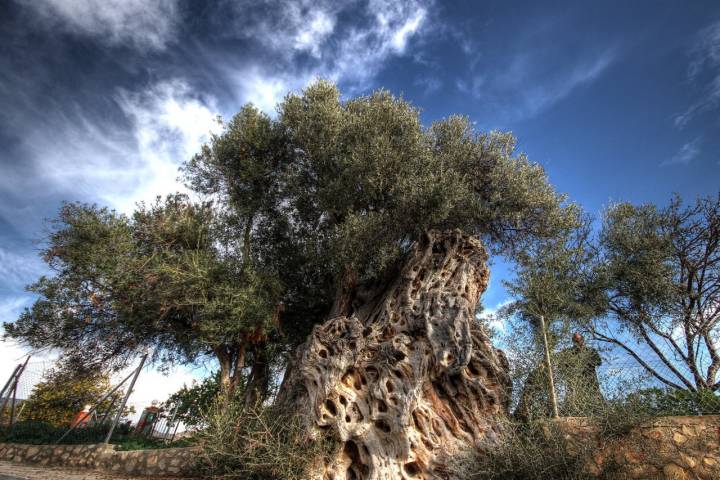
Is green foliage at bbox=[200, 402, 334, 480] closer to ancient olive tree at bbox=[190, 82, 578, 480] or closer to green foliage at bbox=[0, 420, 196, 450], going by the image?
ancient olive tree at bbox=[190, 82, 578, 480]

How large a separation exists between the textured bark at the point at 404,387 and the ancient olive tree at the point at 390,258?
0.09 feet

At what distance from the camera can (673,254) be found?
12.8m

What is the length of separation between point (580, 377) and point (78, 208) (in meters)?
14.4

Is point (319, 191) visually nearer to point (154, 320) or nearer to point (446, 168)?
point (446, 168)

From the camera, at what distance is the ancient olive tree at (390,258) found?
7.60 m

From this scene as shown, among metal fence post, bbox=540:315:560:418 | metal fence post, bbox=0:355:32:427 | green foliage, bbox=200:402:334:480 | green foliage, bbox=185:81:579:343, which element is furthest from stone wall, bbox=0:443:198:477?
metal fence post, bbox=540:315:560:418

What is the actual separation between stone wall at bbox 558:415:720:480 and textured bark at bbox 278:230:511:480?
7.17ft

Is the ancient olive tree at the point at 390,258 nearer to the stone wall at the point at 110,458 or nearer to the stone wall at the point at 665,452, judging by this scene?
the stone wall at the point at 665,452

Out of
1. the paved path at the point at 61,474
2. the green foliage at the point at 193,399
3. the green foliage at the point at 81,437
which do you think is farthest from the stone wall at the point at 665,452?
the green foliage at the point at 193,399

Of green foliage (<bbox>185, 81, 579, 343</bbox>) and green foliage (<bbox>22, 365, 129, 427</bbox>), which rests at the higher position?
green foliage (<bbox>185, 81, 579, 343</bbox>)

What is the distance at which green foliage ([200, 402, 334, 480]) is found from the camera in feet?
23.2

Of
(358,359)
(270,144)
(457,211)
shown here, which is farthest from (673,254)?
(270,144)

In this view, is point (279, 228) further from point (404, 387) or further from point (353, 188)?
point (404, 387)

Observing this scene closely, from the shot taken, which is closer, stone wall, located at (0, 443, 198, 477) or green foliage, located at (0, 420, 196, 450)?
stone wall, located at (0, 443, 198, 477)
